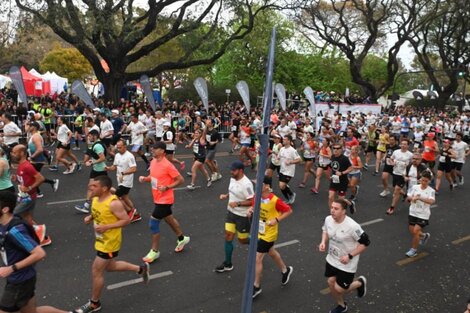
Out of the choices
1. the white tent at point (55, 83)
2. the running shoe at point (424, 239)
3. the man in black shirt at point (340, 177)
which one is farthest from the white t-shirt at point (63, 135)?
the white tent at point (55, 83)

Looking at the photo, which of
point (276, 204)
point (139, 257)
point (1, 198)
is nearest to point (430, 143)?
point (276, 204)

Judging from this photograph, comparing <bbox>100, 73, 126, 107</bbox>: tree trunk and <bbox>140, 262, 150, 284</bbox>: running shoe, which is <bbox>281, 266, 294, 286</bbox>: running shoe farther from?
<bbox>100, 73, 126, 107</bbox>: tree trunk

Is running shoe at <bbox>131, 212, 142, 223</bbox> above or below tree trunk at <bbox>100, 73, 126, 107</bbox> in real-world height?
below

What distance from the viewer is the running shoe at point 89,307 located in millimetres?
5012

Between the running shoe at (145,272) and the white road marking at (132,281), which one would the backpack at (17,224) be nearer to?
the running shoe at (145,272)

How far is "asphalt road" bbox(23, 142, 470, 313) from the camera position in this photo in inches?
218

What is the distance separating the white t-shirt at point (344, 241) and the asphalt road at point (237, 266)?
845 millimetres

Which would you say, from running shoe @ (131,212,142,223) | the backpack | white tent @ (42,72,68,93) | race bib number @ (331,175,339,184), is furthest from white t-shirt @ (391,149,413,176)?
white tent @ (42,72,68,93)

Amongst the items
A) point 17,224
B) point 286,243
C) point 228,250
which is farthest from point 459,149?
point 17,224

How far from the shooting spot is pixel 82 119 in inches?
654

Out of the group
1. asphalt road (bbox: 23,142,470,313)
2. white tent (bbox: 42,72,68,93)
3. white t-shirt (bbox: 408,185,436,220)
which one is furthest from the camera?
white tent (bbox: 42,72,68,93)

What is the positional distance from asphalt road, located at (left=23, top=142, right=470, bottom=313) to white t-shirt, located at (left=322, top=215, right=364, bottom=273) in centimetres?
84

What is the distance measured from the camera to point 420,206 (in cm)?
715

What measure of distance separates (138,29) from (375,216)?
1665 cm
